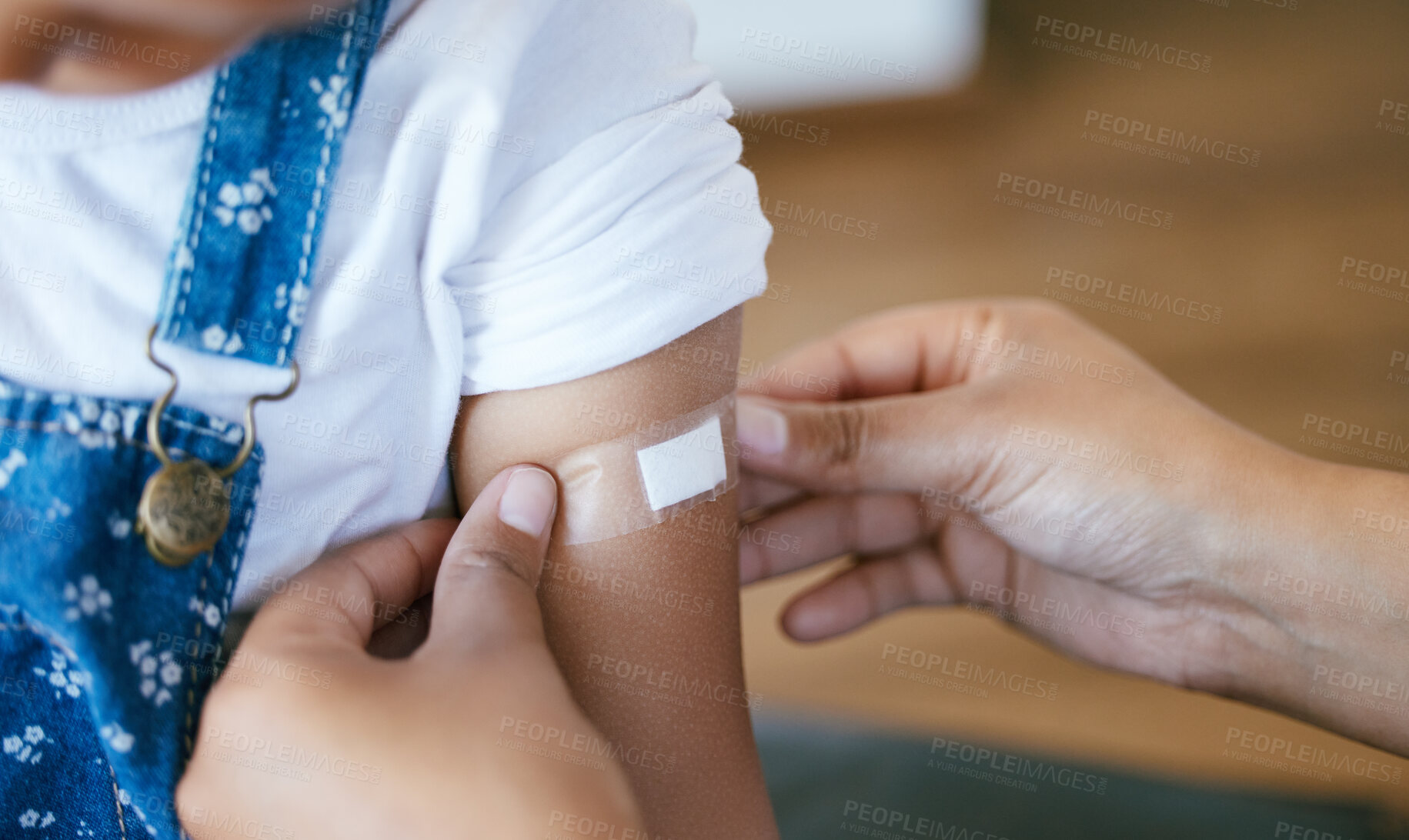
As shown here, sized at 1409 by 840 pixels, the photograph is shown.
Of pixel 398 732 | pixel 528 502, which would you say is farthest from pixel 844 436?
pixel 398 732

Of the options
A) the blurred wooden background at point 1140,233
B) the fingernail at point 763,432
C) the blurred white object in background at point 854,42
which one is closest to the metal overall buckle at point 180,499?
the fingernail at point 763,432

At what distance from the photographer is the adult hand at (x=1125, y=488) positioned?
1.07 metres

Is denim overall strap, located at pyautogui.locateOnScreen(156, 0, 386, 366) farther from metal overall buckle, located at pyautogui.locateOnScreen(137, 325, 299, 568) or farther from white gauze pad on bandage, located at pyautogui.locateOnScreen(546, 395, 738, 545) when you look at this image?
white gauze pad on bandage, located at pyautogui.locateOnScreen(546, 395, 738, 545)

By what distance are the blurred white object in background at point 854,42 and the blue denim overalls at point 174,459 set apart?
8.33ft

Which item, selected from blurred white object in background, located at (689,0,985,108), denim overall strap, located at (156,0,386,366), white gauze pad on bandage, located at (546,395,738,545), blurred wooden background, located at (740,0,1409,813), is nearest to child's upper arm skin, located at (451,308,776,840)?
white gauze pad on bandage, located at (546,395,738,545)

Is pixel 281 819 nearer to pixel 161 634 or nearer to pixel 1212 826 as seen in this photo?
pixel 161 634

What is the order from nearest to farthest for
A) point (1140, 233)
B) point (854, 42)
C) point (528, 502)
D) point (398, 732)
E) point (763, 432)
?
1. point (398, 732)
2. point (528, 502)
3. point (763, 432)
4. point (1140, 233)
5. point (854, 42)

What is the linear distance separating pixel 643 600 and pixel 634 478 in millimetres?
96

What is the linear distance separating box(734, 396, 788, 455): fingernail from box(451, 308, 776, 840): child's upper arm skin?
272mm

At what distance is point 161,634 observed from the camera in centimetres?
62

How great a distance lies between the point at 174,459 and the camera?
0.61m

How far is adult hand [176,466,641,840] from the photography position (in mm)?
593

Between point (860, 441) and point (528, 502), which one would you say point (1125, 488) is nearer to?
point (860, 441)

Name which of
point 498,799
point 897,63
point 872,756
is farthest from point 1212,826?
point 897,63
